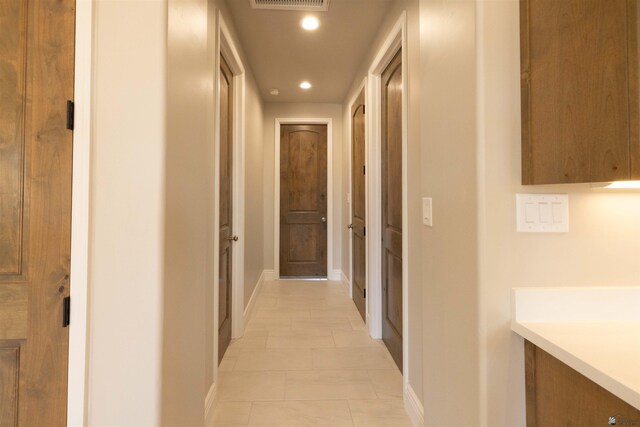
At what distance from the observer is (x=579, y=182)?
95 cm

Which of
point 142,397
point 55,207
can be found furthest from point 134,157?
point 142,397

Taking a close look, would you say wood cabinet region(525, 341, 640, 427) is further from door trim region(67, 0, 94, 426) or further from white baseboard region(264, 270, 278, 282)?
white baseboard region(264, 270, 278, 282)

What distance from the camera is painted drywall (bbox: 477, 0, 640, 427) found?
107 centimetres

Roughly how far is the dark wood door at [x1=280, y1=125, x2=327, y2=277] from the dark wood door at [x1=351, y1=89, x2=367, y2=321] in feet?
3.66

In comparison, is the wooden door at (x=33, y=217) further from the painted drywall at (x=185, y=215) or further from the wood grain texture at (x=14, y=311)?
the painted drywall at (x=185, y=215)

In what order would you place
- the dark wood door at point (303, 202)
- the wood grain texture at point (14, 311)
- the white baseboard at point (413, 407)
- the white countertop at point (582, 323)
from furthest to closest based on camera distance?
1. the dark wood door at point (303, 202)
2. the white baseboard at point (413, 407)
3. the wood grain texture at point (14, 311)
4. the white countertop at point (582, 323)

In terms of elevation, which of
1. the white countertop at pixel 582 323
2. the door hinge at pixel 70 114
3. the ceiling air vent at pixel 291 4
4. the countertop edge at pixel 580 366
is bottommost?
the countertop edge at pixel 580 366

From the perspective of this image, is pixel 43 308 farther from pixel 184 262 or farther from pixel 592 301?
pixel 592 301

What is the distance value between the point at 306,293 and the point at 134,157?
11.5 feet

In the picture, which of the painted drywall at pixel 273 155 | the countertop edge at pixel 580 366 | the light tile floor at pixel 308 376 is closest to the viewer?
the countertop edge at pixel 580 366

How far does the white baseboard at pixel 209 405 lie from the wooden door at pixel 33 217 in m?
0.90

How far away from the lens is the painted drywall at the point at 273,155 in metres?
5.02

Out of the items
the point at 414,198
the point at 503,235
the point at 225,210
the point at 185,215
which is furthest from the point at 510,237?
the point at 225,210

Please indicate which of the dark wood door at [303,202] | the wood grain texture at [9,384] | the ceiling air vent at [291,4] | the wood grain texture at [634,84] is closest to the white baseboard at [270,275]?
the dark wood door at [303,202]
